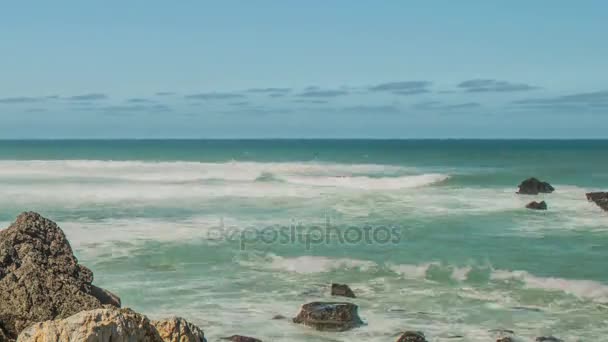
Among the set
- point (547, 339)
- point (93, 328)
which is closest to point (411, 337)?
point (547, 339)

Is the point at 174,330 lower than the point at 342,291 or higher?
higher

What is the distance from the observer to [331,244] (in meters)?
17.8

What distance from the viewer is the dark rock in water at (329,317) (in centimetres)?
1000

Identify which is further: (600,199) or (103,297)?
(600,199)

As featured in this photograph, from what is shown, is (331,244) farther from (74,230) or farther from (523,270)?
(74,230)

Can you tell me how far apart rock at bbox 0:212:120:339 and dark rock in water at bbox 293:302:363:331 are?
145 inches

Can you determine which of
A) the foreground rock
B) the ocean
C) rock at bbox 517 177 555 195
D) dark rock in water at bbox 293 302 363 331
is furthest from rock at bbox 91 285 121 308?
rock at bbox 517 177 555 195

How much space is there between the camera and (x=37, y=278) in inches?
249

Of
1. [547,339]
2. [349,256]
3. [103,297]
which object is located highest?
[103,297]

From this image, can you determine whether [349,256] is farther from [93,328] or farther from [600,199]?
[600,199]

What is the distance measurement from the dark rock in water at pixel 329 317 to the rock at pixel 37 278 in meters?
3.69

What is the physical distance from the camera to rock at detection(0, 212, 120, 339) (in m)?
6.06

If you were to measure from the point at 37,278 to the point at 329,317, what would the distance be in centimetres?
461

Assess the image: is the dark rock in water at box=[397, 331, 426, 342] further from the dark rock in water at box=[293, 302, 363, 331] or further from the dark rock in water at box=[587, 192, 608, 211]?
the dark rock in water at box=[587, 192, 608, 211]
